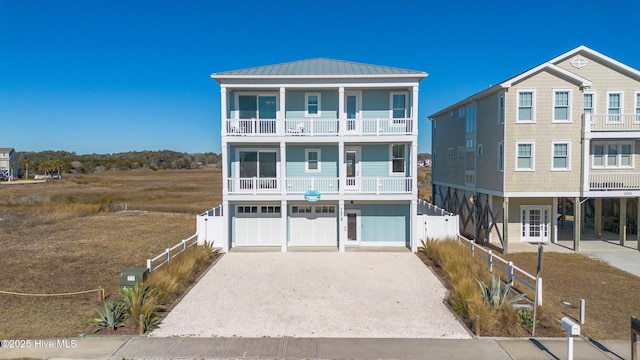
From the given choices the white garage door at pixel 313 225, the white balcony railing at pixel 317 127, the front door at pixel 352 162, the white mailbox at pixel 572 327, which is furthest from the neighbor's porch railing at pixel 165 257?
the white mailbox at pixel 572 327

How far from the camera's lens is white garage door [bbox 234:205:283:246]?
65.9 feet

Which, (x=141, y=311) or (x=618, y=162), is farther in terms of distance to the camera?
(x=618, y=162)

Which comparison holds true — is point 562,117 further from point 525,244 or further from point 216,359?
point 216,359

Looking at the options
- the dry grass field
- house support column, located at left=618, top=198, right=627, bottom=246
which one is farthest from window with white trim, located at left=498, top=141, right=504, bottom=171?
the dry grass field

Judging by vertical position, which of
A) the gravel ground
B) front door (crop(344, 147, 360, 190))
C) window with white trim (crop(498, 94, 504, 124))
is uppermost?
window with white trim (crop(498, 94, 504, 124))

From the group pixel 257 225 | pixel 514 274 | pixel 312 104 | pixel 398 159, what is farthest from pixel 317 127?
pixel 514 274

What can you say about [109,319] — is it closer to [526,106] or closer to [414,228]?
[414,228]

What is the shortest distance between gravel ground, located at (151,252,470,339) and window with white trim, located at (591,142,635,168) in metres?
12.2

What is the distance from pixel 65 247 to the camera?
2017cm

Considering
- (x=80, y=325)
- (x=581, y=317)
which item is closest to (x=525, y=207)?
(x=581, y=317)

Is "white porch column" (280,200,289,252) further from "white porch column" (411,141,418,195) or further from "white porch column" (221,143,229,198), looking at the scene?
"white porch column" (411,141,418,195)

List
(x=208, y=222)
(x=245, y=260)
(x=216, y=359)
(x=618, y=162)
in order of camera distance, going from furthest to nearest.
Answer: (x=618, y=162) < (x=208, y=222) < (x=245, y=260) < (x=216, y=359)

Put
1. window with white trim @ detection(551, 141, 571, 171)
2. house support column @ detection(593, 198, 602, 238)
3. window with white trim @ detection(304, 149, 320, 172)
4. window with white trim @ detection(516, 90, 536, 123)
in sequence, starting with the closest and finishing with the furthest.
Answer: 1. window with white trim @ detection(516, 90, 536, 123)
2. window with white trim @ detection(551, 141, 571, 171)
3. window with white trim @ detection(304, 149, 320, 172)
4. house support column @ detection(593, 198, 602, 238)

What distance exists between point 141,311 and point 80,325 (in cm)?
169
